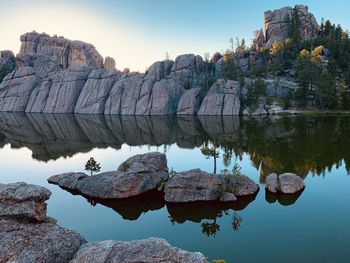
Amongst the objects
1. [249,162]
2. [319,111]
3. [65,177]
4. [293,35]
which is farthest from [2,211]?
[293,35]

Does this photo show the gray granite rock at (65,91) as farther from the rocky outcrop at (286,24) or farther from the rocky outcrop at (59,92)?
the rocky outcrop at (286,24)

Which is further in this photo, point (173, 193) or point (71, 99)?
point (71, 99)

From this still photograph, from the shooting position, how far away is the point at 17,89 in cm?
16925

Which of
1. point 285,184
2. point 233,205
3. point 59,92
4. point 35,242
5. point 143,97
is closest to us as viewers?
point 35,242

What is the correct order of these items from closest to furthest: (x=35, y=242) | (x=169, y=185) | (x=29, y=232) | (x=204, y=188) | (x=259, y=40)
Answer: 1. (x=35, y=242)
2. (x=29, y=232)
3. (x=204, y=188)
4. (x=169, y=185)
5. (x=259, y=40)

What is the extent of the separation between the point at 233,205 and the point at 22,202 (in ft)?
73.5

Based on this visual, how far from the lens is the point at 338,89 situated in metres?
114

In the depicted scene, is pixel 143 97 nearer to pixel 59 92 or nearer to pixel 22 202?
pixel 59 92

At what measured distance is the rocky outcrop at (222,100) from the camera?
127188 mm

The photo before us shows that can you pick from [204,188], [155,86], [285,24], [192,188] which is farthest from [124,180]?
[285,24]

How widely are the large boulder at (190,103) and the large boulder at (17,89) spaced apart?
88.3 metres

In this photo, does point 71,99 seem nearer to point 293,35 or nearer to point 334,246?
point 293,35

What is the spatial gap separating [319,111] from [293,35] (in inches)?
2630

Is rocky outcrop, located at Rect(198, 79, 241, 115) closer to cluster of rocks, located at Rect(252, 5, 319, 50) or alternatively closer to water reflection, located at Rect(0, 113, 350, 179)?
water reflection, located at Rect(0, 113, 350, 179)
